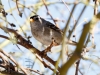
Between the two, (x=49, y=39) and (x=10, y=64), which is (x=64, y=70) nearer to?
(x=10, y=64)

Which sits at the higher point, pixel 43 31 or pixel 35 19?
pixel 35 19

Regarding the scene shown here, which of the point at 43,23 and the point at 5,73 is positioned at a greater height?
the point at 43,23

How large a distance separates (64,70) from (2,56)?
3.54 feet

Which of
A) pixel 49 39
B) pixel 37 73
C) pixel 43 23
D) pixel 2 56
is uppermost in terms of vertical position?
pixel 43 23

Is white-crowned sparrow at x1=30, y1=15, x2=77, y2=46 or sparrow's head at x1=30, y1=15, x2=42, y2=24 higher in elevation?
sparrow's head at x1=30, y1=15, x2=42, y2=24

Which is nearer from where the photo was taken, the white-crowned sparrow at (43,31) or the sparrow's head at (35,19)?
the white-crowned sparrow at (43,31)

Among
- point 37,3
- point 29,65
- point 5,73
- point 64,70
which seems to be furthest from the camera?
point 37,3

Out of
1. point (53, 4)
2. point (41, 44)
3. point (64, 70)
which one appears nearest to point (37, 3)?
point (53, 4)

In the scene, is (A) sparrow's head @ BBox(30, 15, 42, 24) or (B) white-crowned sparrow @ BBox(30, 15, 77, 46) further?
(A) sparrow's head @ BBox(30, 15, 42, 24)

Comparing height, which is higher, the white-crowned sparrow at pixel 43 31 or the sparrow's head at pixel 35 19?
the sparrow's head at pixel 35 19

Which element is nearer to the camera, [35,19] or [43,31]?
[43,31]

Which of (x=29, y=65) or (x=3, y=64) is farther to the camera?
(x=29, y=65)

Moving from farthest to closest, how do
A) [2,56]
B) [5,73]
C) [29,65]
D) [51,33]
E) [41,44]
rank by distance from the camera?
[51,33], [41,44], [29,65], [2,56], [5,73]

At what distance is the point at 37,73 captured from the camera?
167 centimetres
